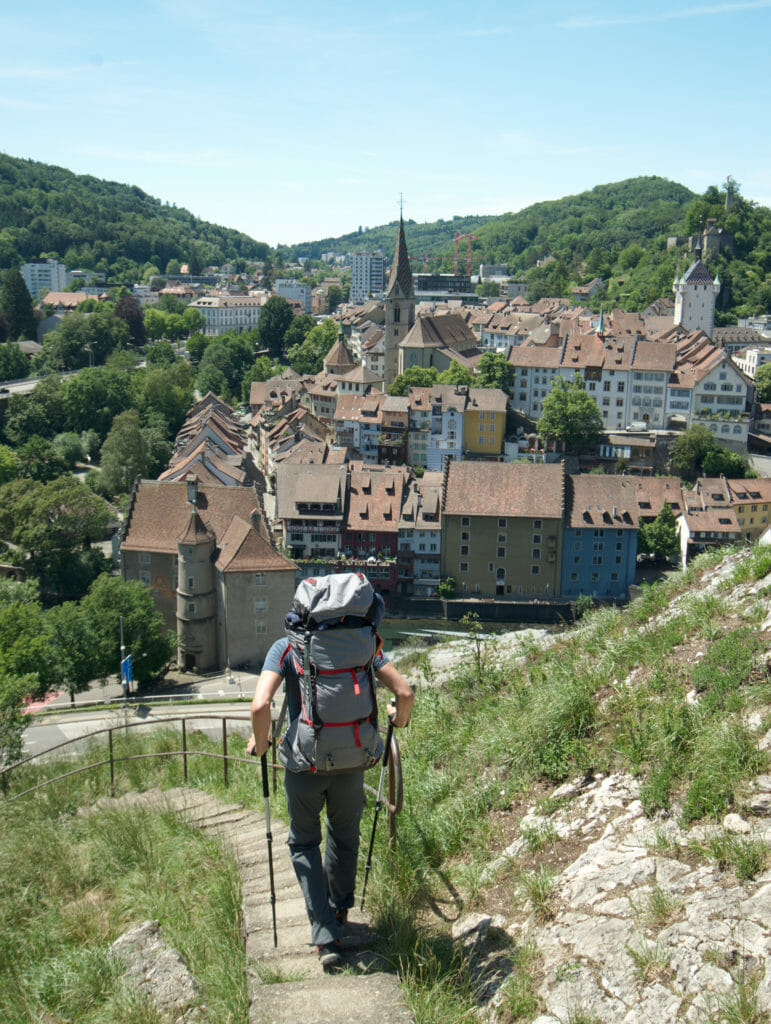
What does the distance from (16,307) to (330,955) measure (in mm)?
108823

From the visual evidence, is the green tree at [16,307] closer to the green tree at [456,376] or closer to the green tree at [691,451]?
the green tree at [456,376]

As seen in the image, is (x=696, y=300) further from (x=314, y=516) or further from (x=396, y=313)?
(x=314, y=516)

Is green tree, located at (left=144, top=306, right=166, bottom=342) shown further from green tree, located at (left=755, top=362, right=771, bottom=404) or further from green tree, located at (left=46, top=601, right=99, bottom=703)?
green tree, located at (left=46, top=601, right=99, bottom=703)

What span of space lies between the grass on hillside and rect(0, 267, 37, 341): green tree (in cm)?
10438

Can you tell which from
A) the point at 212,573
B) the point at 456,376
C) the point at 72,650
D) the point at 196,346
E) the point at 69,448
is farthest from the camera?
the point at 196,346

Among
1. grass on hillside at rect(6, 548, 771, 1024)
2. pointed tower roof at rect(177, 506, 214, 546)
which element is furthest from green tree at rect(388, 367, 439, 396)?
grass on hillside at rect(6, 548, 771, 1024)

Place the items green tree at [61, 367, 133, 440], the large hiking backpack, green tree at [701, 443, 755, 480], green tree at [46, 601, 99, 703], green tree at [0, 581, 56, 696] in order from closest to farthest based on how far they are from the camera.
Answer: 1. the large hiking backpack
2. green tree at [0, 581, 56, 696]
3. green tree at [46, 601, 99, 703]
4. green tree at [701, 443, 755, 480]
5. green tree at [61, 367, 133, 440]

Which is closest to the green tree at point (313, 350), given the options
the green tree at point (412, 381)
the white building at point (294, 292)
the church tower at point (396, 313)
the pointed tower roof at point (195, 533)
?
the church tower at point (396, 313)

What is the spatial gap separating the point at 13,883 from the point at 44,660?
854 inches

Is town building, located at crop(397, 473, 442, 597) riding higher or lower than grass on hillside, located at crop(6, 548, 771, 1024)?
lower

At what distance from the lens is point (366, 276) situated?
167500 millimetres

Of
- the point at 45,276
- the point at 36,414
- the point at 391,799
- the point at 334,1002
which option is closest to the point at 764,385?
the point at 36,414

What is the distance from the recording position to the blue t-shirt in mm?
4316

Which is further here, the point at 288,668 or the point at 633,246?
the point at 633,246
